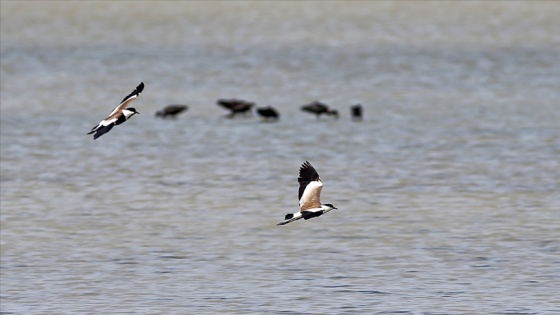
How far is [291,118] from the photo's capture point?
33031mm

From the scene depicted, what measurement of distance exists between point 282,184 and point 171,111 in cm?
885

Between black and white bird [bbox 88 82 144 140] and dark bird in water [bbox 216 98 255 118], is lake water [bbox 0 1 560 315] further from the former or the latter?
black and white bird [bbox 88 82 144 140]

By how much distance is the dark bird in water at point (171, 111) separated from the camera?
32750 mm

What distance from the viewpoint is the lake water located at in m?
17.1

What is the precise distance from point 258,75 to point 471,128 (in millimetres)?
13946

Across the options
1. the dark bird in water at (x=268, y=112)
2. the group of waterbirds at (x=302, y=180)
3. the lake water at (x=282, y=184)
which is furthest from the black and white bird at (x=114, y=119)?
the dark bird in water at (x=268, y=112)

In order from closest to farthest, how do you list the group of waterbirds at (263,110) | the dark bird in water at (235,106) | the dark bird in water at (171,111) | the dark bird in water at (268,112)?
the dark bird in water at (268,112) → the group of waterbirds at (263,110) → the dark bird in water at (171,111) → the dark bird in water at (235,106)

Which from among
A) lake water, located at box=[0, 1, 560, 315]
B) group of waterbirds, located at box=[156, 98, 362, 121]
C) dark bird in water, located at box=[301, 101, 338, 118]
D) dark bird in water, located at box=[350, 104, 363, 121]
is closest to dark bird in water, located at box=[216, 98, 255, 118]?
group of waterbirds, located at box=[156, 98, 362, 121]

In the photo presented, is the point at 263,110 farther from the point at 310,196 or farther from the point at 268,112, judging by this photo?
the point at 310,196

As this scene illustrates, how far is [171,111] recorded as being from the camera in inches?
1293

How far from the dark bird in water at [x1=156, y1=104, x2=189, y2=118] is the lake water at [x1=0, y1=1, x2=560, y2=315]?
24 cm

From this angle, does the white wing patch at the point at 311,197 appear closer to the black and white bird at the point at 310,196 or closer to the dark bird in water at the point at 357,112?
the black and white bird at the point at 310,196

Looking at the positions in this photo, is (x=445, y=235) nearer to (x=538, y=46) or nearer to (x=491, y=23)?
(x=538, y=46)

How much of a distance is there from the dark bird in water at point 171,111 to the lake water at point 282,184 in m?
0.24
